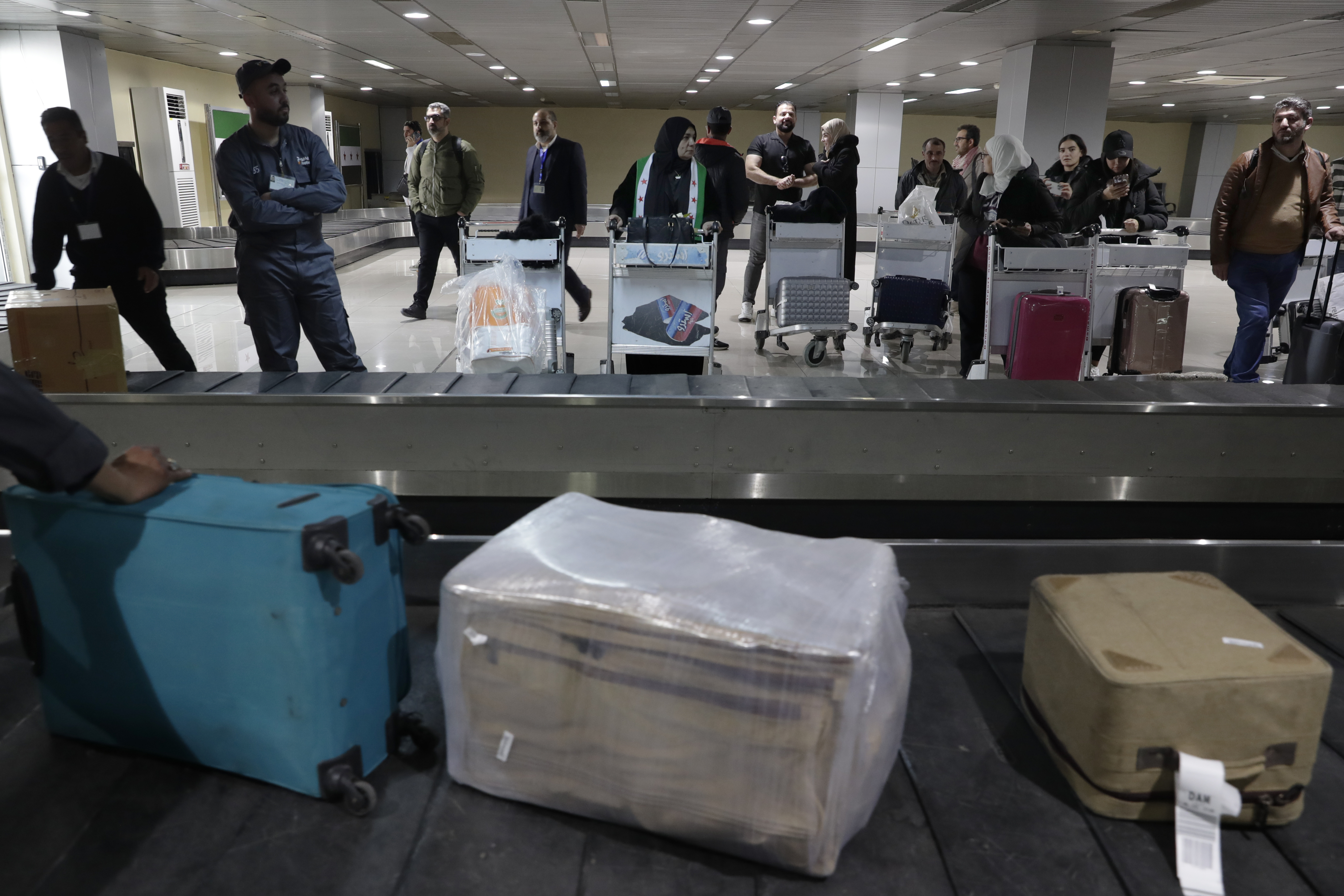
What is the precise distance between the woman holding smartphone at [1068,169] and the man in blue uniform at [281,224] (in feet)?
15.8

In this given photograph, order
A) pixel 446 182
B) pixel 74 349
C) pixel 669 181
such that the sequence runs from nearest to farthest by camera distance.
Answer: pixel 74 349 → pixel 669 181 → pixel 446 182

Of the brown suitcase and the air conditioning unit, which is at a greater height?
the air conditioning unit

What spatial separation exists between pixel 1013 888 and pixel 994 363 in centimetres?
565

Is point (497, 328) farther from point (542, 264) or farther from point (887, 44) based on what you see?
point (887, 44)

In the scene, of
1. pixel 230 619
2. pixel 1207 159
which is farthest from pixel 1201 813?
pixel 1207 159

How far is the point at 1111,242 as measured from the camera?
21.6 feet

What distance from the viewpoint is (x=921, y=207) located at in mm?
7266

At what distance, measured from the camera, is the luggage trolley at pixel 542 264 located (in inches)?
196

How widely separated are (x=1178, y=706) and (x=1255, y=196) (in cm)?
479

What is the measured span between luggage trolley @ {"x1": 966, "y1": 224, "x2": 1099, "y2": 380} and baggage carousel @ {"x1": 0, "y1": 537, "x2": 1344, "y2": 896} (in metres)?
3.75

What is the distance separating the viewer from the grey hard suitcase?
6367mm

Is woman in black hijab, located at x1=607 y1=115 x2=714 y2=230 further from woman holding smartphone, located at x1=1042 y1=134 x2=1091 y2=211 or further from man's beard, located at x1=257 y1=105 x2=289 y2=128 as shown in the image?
woman holding smartphone, located at x1=1042 y1=134 x2=1091 y2=211

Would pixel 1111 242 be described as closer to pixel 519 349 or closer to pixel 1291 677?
pixel 519 349

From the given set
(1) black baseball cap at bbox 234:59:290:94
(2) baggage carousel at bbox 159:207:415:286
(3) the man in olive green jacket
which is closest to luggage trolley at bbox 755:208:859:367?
(3) the man in olive green jacket
